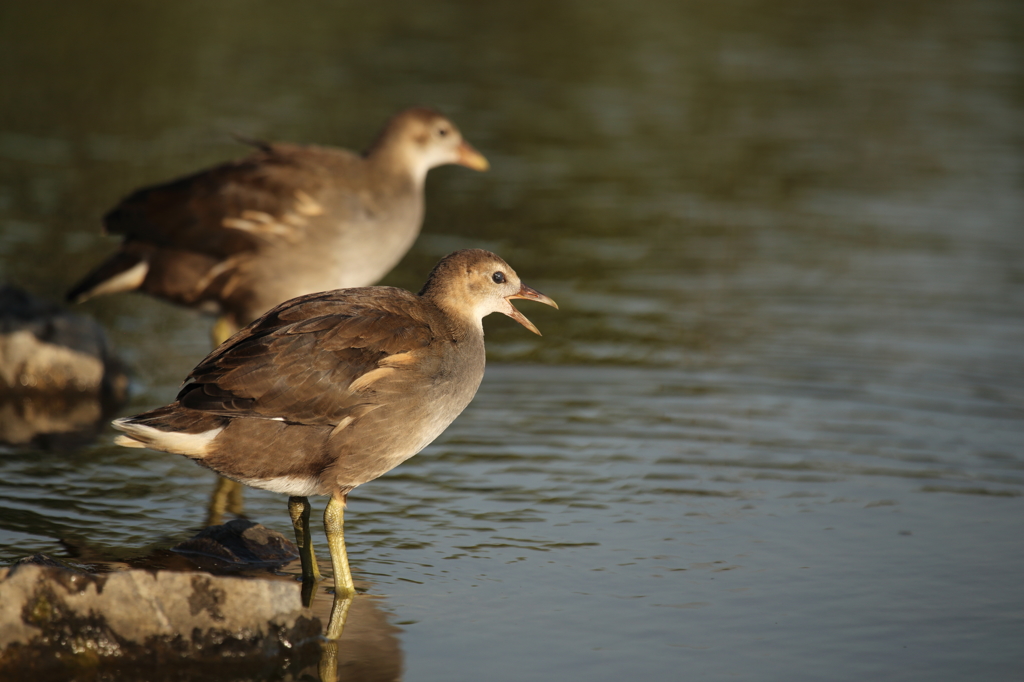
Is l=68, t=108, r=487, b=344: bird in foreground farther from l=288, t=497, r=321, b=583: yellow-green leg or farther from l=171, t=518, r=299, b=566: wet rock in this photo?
l=288, t=497, r=321, b=583: yellow-green leg

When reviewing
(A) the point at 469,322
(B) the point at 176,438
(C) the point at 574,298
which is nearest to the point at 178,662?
(B) the point at 176,438

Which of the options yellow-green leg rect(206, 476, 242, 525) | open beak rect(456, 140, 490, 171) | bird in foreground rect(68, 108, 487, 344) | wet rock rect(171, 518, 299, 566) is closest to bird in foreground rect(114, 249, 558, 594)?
wet rock rect(171, 518, 299, 566)

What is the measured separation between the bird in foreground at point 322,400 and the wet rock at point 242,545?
0.99 feet

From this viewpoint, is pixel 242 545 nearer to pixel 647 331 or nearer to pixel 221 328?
pixel 221 328

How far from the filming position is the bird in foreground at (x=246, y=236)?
30.7 feet

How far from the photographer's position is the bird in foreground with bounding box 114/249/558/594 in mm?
5988

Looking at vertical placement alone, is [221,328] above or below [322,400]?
above

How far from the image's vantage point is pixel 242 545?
678 centimetres


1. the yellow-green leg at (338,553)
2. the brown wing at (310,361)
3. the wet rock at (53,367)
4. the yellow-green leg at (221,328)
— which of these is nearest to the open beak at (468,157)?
the yellow-green leg at (221,328)

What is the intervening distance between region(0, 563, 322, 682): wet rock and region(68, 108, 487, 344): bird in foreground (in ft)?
13.3

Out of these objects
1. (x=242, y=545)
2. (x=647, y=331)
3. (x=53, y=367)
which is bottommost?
(x=242, y=545)

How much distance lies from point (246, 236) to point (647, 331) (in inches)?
137

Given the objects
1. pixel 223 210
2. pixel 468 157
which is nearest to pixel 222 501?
pixel 223 210

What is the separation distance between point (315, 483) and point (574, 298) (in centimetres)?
614
